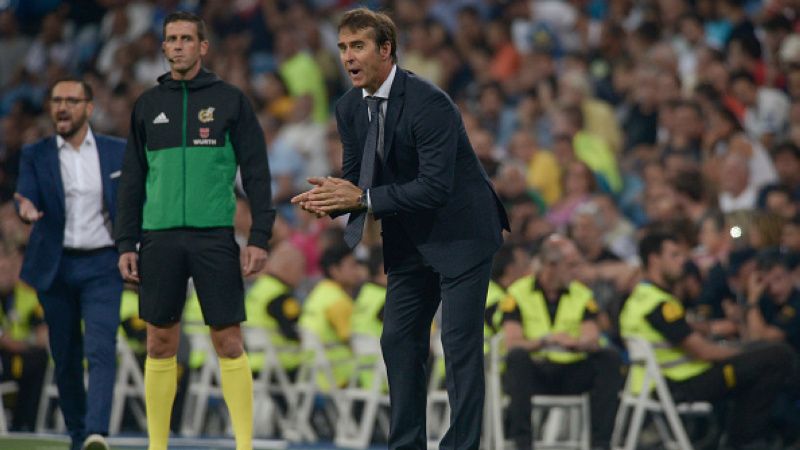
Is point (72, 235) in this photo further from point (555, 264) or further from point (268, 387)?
point (268, 387)

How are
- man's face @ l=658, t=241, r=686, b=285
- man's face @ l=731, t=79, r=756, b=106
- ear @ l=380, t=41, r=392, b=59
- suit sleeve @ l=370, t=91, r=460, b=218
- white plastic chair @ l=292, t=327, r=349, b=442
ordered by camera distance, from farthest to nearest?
man's face @ l=731, t=79, r=756, b=106 < white plastic chair @ l=292, t=327, r=349, b=442 < man's face @ l=658, t=241, r=686, b=285 < ear @ l=380, t=41, r=392, b=59 < suit sleeve @ l=370, t=91, r=460, b=218

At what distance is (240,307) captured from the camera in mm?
7730

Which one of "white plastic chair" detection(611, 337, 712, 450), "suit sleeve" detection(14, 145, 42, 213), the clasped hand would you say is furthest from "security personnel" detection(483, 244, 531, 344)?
the clasped hand

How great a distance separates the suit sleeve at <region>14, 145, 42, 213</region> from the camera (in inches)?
353

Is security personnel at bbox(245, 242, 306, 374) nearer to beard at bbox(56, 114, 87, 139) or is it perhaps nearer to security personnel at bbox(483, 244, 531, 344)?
security personnel at bbox(483, 244, 531, 344)

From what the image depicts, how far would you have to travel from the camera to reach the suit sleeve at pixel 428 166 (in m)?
6.70

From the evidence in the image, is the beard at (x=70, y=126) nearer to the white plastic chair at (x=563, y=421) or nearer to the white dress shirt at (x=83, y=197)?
the white dress shirt at (x=83, y=197)

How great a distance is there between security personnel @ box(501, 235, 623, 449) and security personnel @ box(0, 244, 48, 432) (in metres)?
4.27

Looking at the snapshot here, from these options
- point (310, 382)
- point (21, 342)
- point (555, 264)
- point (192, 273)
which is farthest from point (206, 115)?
point (21, 342)

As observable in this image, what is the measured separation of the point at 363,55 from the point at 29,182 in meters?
3.08

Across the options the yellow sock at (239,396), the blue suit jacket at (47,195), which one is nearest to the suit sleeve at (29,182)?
the blue suit jacket at (47,195)

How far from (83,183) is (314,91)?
8690mm

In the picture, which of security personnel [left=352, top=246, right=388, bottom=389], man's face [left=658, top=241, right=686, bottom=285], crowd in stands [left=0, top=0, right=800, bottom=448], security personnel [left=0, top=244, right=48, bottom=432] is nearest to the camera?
man's face [left=658, top=241, right=686, bottom=285]

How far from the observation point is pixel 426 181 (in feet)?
22.0
